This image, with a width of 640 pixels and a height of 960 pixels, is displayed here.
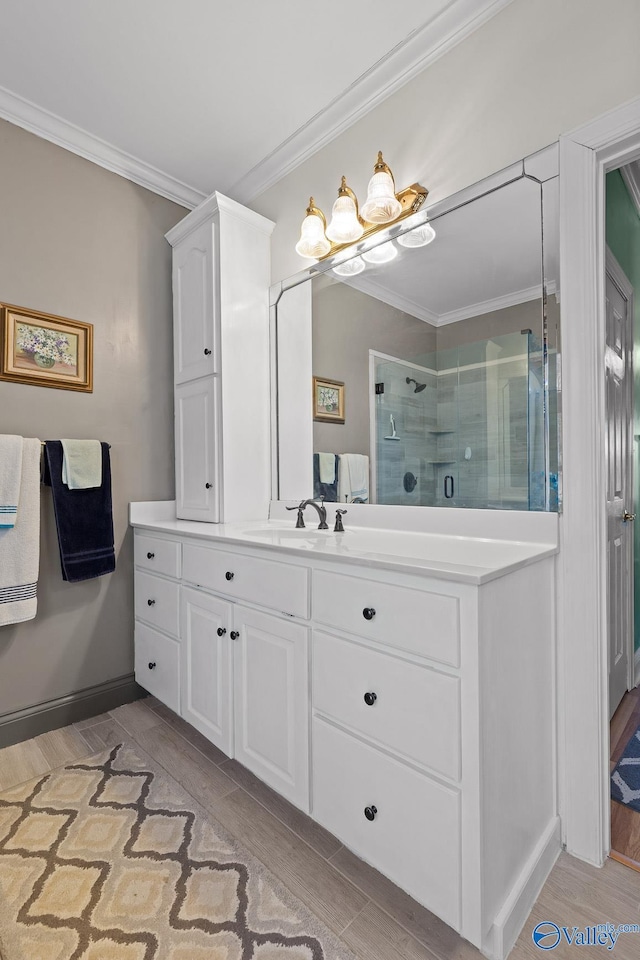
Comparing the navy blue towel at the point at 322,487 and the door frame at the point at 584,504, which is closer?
the door frame at the point at 584,504

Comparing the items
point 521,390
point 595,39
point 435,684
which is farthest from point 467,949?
point 595,39

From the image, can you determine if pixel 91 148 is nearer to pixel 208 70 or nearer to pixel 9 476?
pixel 208 70

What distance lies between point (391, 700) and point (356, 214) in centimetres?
169

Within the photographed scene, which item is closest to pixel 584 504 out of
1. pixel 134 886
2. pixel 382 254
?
pixel 382 254

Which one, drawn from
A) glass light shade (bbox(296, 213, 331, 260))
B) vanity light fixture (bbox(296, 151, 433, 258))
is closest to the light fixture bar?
vanity light fixture (bbox(296, 151, 433, 258))

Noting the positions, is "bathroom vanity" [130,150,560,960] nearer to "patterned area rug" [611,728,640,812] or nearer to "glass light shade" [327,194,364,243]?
"glass light shade" [327,194,364,243]

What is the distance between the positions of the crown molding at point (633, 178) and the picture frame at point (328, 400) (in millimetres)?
1418

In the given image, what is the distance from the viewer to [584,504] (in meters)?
1.33

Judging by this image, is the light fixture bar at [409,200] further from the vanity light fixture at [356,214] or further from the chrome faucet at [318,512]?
the chrome faucet at [318,512]

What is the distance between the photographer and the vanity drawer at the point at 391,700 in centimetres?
105

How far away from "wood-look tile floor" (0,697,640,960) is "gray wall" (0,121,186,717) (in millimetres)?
420

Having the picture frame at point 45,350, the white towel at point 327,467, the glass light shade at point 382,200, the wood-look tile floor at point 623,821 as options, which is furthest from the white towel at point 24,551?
the wood-look tile floor at point 623,821

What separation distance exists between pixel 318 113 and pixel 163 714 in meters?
2.60

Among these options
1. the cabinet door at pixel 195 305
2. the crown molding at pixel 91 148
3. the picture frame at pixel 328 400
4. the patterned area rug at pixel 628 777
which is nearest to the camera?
the patterned area rug at pixel 628 777
